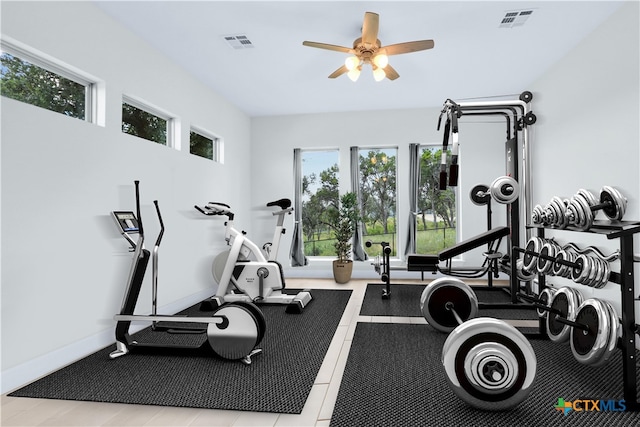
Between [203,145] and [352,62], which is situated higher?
[352,62]

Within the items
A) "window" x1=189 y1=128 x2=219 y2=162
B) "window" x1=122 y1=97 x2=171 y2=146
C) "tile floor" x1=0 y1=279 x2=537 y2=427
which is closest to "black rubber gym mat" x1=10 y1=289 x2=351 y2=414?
"tile floor" x1=0 y1=279 x2=537 y2=427

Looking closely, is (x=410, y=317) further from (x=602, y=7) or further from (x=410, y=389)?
(x=602, y=7)

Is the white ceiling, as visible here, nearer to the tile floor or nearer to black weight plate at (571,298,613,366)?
black weight plate at (571,298,613,366)

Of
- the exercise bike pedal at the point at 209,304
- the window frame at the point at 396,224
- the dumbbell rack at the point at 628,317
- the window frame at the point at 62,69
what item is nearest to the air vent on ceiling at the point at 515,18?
the dumbbell rack at the point at 628,317

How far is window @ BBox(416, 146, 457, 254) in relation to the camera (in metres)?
6.06

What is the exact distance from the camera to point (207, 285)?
15.9ft

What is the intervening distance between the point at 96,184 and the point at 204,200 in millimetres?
1823

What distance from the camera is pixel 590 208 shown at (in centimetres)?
272

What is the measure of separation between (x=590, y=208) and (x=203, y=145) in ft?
14.1

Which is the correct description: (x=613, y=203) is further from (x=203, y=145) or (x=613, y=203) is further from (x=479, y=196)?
(x=203, y=145)

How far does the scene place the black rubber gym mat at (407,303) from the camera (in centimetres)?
388

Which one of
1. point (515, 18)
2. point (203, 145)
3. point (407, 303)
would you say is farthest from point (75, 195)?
point (515, 18)

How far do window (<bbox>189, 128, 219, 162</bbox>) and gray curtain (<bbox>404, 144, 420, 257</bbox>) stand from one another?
3.02 metres

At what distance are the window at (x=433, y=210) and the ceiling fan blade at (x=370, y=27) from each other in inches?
128
